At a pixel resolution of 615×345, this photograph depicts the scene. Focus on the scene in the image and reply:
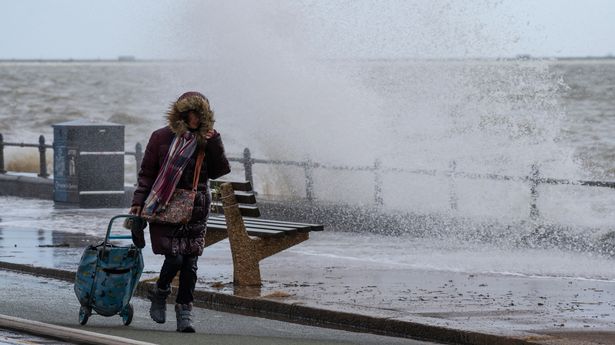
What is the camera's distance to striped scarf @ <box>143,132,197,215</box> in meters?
9.99

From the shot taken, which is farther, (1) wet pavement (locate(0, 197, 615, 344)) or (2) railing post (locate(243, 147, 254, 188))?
(2) railing post (locate(243, 147, 254, 188))

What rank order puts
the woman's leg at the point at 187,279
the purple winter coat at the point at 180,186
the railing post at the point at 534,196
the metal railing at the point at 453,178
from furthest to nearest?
the railing post at the point at 534,196 < the metal railing at the point at 453,178 < the woman's leg at the point at 187,279 < the purple winter coat at the point at 180,186

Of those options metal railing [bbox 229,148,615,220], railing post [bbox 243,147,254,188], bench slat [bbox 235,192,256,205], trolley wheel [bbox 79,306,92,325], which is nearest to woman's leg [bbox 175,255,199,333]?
trolley wheel [bbox 79,306,92,325]

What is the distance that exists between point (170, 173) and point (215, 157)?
359 mm

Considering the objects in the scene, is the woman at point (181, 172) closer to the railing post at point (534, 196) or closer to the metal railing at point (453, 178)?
the metal railing at point (453, 178)

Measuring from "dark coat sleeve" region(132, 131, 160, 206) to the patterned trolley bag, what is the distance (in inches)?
8.6

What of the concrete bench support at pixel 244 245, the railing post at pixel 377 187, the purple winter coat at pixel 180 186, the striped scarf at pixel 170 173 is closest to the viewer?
the striped scarf at pixel 170 173

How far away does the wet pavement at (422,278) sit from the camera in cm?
Answer: 1077

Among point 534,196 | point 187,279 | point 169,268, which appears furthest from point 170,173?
point 534,196

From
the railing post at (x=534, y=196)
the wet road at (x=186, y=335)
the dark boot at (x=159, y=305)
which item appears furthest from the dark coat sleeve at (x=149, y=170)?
the railing post at (x=534, y=196)

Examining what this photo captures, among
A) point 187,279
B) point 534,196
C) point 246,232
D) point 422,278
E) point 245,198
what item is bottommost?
point 422,278

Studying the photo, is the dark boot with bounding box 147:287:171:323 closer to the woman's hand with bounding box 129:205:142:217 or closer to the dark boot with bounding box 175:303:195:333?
the dark boot with bounding box 175:303:195:333

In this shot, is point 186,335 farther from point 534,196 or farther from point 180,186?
point 534,196

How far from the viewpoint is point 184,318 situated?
1030 cm
